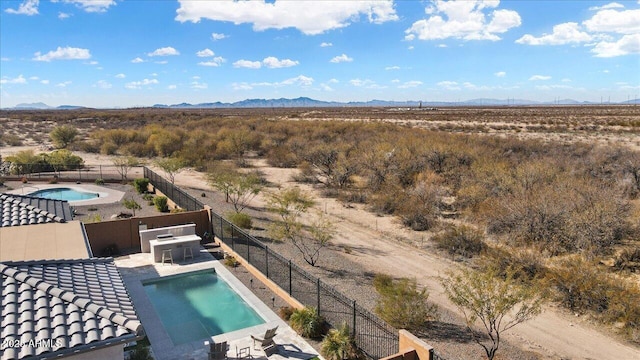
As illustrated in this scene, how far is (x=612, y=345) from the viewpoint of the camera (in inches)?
505

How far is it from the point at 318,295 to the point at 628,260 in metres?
13.8

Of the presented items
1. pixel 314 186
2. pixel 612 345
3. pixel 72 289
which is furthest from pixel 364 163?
pixel 72 289

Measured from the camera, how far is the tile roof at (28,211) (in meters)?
13.5

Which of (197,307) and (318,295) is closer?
(318,295)

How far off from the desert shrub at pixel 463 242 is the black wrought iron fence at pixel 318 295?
7.59 m

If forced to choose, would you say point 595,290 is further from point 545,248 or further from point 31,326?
point 31,326

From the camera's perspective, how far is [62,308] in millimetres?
7711

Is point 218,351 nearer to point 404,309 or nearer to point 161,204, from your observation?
point 404,309

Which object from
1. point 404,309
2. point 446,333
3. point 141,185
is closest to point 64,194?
point 141,185

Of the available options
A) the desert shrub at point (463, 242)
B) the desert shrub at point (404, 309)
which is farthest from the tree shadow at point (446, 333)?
the desert shrub at point (463, 242)

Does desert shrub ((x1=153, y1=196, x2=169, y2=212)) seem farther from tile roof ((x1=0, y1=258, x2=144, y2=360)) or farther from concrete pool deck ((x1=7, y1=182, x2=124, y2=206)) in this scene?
tile roof ((x1=0, y1=258, x2=144, y2=360))

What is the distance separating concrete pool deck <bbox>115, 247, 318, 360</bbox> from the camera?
38.7 feet

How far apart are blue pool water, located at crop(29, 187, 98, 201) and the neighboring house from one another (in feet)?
73.2

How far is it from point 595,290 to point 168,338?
534 inches
